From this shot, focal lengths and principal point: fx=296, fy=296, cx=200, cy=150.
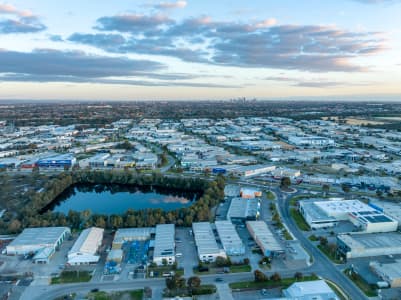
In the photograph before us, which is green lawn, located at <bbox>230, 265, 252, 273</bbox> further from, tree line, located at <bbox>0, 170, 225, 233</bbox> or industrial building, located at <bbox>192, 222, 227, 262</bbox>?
tree line, located at <bbox>0, 170, 225, 233</bbox>

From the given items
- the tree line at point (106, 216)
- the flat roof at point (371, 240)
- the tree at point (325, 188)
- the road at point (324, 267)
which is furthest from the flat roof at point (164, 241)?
the tree at point (325, 188)

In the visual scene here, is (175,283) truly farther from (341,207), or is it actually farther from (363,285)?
(341,207)

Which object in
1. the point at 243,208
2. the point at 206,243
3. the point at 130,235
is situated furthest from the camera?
the point at 243,208

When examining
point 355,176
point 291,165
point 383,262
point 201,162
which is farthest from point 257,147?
point 383,262

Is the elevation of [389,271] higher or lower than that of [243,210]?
lower

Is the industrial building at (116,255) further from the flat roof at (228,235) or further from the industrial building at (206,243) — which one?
the flat roof at (228,235)

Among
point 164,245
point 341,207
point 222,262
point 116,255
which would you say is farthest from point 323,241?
point 116,255

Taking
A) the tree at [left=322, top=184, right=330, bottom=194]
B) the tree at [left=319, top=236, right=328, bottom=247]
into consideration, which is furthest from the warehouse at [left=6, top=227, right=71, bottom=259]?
the tree at [left=322, top=184, right=330, bottom=194]
